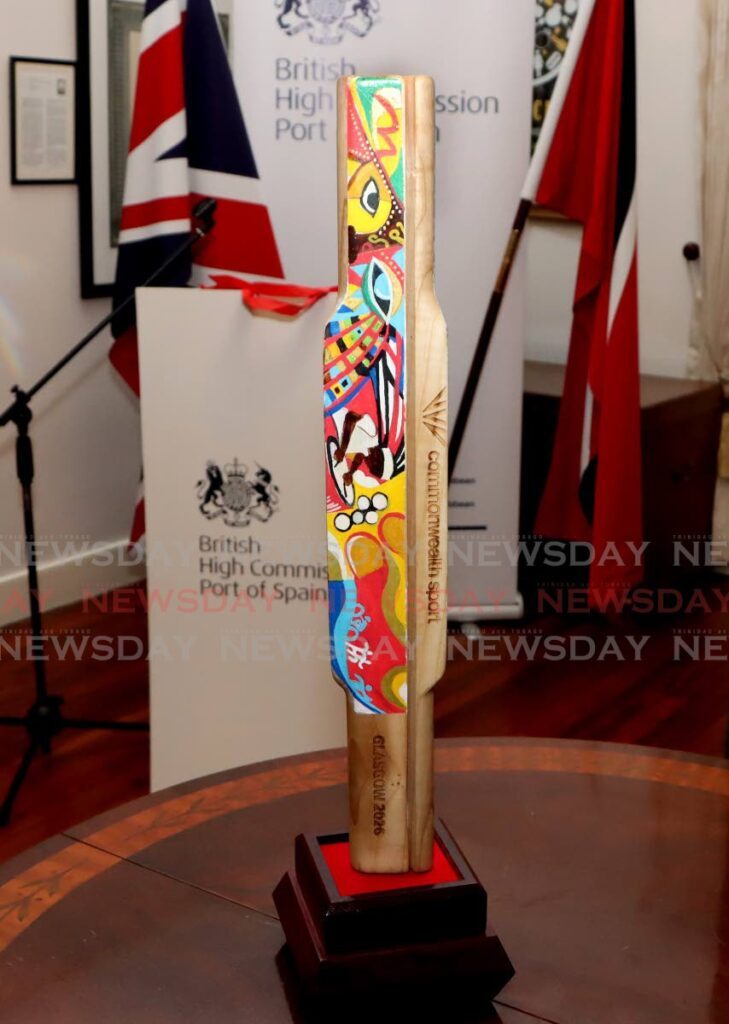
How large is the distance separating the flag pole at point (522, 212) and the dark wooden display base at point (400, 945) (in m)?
2.26

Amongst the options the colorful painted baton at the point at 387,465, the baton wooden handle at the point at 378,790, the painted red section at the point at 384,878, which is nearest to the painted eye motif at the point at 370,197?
the colorful painted baton at the point at 387,465

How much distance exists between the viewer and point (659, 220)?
3.91 m

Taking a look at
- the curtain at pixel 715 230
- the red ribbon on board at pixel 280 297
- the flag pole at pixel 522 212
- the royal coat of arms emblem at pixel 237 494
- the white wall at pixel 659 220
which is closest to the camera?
the red ribbon on board at pixel 280 297

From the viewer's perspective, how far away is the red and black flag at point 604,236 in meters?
3.16

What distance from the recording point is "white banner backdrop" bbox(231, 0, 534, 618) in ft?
10.1

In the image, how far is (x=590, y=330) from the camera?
11.3 feet

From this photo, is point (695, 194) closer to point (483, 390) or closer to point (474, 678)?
point (483, 390)

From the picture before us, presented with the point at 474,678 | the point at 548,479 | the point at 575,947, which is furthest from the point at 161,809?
the point at 548,479

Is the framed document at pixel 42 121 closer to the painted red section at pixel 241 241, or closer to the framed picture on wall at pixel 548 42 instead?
the painted red section at pixel 241 241


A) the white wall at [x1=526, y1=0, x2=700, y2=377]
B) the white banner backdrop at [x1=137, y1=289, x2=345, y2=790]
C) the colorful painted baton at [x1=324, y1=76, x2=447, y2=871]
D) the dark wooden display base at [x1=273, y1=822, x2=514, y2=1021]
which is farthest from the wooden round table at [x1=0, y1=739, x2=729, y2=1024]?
the white wall at [x1=526, y1=0, x2=700, y2=377]

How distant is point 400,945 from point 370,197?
1.72 ft

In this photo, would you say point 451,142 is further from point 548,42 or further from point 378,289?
point 378,289

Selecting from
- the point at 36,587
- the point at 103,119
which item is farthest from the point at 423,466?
the point at 103,119

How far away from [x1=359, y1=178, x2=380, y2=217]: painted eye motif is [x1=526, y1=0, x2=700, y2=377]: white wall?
120 inches
